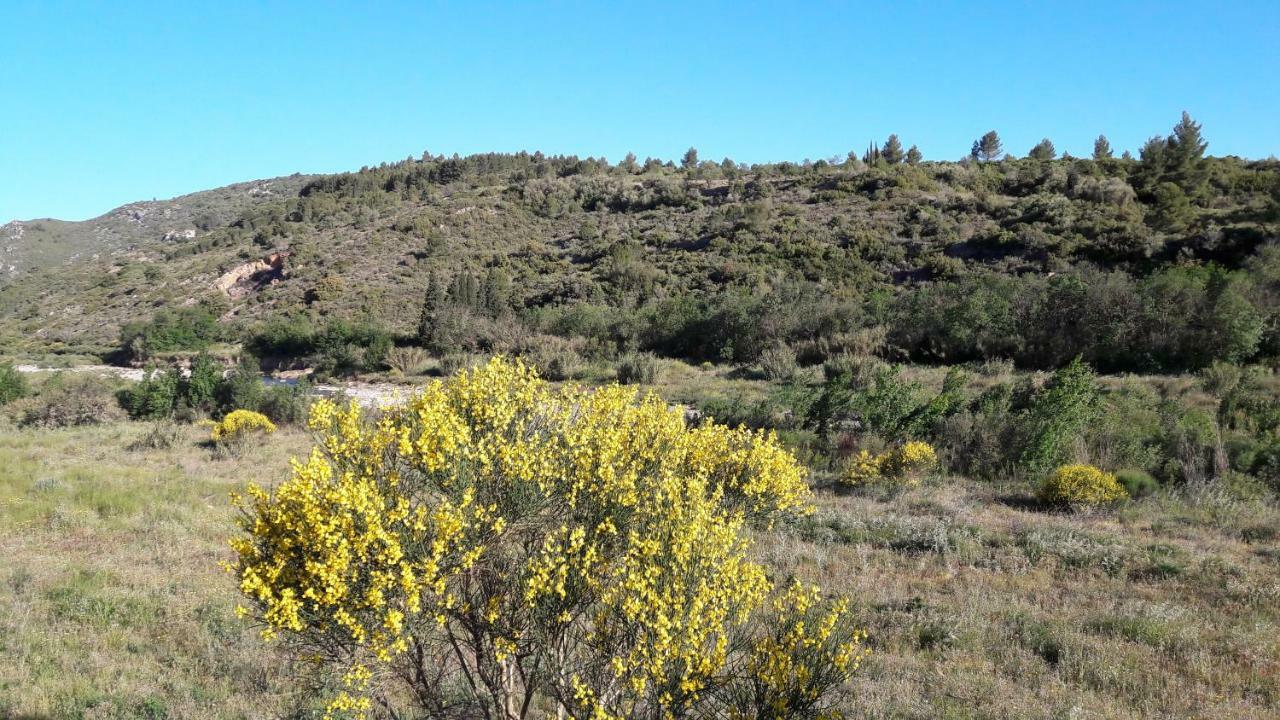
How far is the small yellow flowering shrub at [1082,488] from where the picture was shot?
10016 mm

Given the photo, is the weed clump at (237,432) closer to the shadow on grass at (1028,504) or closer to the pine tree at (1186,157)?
the shadow on grass at (1028,504)

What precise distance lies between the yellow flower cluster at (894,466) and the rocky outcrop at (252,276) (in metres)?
50.2

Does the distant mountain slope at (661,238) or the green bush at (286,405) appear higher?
the distant mountain slope at (661,238)

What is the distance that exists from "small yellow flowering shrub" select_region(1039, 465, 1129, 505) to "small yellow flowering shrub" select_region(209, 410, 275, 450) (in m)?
16.6

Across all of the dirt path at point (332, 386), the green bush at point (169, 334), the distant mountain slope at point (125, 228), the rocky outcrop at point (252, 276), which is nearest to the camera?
the dirt path at point (332, 386)

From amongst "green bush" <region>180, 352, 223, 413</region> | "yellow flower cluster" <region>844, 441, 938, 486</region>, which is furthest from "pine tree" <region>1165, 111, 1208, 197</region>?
"green bush" <region>180, 352, 223, 413</region>

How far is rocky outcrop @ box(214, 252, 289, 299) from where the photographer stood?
5109cm

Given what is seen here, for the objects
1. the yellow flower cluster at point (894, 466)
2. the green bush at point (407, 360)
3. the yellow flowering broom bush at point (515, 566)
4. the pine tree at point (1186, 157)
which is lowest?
the yellow flower cluster at point (894, 466)

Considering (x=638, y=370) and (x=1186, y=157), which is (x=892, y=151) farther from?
(x=638, y=370)

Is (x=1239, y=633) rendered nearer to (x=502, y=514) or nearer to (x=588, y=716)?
(x=588, y=716)

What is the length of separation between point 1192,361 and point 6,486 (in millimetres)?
26747

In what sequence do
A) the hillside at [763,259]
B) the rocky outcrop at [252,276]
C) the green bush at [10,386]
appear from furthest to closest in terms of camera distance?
the rocky outcrop at [252,276]
the hillside at [763,259]
the green bush at [10,386]

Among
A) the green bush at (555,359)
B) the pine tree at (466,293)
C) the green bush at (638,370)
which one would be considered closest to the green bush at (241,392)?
the green bush at (555,359)

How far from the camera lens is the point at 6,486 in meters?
11.5
